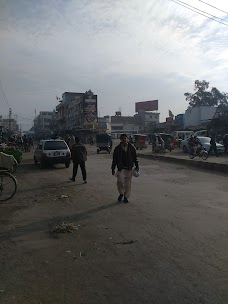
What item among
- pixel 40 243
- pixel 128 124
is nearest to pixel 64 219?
pixel 40 243

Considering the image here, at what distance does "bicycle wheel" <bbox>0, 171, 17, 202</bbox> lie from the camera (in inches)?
381

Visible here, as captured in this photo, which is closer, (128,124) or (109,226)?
(109,226)

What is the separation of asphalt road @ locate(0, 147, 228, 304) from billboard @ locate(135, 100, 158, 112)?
92.7 metres

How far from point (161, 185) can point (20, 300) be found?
890cm

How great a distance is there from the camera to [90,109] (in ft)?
279

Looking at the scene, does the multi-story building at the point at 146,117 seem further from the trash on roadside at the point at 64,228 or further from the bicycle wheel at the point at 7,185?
the trash on roadside at the point at 64,228

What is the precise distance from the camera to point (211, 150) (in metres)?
26.8

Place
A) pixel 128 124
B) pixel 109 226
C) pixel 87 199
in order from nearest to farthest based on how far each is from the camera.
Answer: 1. pixel 109 226
2. pixel 87 199
3. pixel 128 124

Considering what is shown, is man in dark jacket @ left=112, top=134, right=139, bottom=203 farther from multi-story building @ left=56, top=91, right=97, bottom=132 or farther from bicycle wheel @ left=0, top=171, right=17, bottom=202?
multi-story building @ left=56, top=91, right=97, bottom=132

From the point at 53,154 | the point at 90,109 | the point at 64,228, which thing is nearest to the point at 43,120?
the point at 90,109

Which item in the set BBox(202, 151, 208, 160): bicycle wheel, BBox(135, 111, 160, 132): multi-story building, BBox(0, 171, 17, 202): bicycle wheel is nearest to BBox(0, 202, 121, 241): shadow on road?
BBox(0, 171, 17, 202): bicycle wheel

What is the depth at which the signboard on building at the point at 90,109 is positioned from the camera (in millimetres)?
84500

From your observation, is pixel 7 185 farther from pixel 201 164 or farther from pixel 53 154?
pixel 201 164

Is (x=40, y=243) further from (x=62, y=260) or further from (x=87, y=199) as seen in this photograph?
(x=87, y=199)
